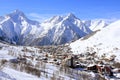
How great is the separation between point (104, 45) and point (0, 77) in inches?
1894

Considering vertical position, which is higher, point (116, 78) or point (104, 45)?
point (104, 45)

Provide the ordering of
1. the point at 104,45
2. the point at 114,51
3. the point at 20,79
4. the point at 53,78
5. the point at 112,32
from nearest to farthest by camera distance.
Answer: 1. the point at 20,79
2. the point at 53,78
3. the point at 114,51
4. the point at 104,45
5. the point at 112,32

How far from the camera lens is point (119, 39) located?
6019cm

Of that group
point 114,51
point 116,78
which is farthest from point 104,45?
point 116,78

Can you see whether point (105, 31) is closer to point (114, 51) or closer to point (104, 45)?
point (104, 45)

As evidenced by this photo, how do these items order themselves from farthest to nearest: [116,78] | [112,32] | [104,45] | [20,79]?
[112,32], [104,45], [116,78], [20,79]

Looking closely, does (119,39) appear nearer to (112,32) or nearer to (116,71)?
(112,32)

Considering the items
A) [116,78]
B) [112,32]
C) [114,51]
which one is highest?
[112,32]

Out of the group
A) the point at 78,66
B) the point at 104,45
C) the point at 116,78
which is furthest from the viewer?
the point at 104,45

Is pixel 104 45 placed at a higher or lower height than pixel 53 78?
higher

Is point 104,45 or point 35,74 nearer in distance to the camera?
point 35,74

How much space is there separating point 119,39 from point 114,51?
12297 mm

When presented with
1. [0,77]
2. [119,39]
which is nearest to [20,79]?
[0,77]

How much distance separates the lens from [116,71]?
25.5 m
